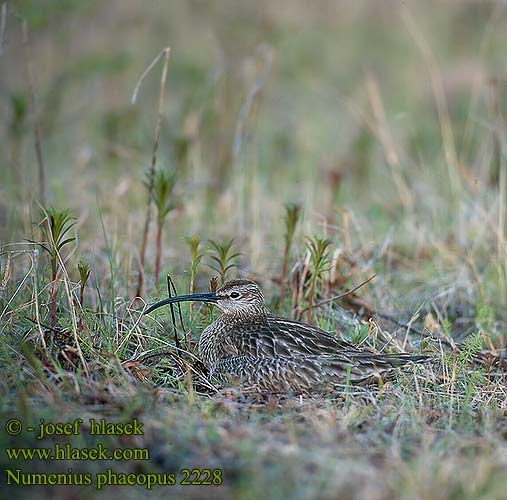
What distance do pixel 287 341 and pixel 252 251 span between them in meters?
2.20

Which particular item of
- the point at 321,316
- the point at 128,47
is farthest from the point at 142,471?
the point at 128,47

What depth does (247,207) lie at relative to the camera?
7836mm

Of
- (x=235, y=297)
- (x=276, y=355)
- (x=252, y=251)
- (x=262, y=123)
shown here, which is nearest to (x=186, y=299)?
(x=235, y=297)

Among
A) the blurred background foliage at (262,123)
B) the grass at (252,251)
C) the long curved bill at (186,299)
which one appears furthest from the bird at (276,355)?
the blurred background foliage at (262,123)

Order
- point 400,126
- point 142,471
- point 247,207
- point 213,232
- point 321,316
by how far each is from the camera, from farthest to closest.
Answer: point 400,126, point 247,207, point 213,232, point 321,316, point 142,471

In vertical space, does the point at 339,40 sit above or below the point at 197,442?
above

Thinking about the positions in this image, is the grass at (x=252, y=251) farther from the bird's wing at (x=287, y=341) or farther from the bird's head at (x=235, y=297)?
the bird's wing at (x=287, y=341)

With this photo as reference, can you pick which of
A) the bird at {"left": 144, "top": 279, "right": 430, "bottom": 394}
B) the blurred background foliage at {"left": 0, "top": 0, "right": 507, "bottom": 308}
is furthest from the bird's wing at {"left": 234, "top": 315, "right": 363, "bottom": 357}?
the blurred background foliage at {"left": 0, "top": 0, "right": 507, "bottom": 308}

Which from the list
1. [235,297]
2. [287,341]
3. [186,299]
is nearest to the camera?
[287,341]

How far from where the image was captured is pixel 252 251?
22.4 ft

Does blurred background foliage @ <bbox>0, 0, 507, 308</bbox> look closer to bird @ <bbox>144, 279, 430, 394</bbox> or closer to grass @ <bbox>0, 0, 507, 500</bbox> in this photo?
grass @ <bbox>0, 0, 507, 500</bbox>

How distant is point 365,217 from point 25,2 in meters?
4.70

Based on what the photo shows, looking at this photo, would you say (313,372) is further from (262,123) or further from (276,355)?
(262,123)

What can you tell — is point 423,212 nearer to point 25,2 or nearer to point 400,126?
point 400,126
